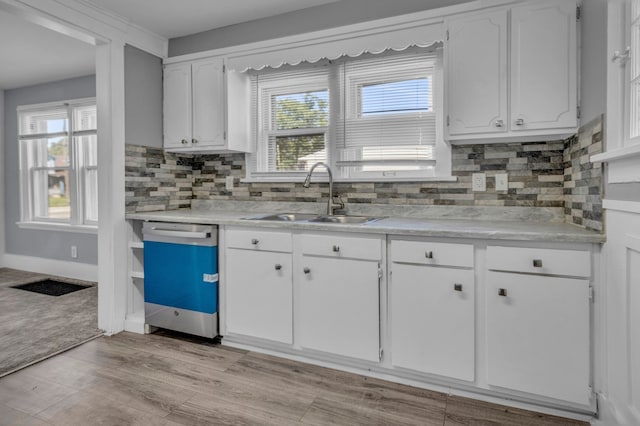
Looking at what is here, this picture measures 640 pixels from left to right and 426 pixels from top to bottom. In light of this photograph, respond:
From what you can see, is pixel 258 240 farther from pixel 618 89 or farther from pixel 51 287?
pixel 51 287

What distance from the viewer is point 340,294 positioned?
2.30 metres

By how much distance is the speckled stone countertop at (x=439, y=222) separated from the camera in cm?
188

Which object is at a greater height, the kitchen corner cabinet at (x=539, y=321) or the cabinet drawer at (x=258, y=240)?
the cabinet drawer at (x=258, y=240)

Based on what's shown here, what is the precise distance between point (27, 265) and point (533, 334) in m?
5.92

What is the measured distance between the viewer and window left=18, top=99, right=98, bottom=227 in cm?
467

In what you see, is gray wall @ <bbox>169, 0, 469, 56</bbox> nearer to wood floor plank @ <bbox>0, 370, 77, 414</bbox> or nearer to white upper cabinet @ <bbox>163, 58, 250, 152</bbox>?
white upper cabinet @ <bbox>163, 58, 250, 152</bbox>

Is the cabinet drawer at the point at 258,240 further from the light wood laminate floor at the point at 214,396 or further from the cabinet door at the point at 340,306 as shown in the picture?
the light wood laminate floor at the point at 214,396

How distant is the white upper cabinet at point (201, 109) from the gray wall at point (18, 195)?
1.96 m

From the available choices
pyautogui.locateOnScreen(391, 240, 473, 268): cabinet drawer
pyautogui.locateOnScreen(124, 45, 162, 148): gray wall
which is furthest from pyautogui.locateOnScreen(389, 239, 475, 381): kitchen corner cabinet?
pyautogui.locateOnScreen(124, 45, 162, 148): gray wall

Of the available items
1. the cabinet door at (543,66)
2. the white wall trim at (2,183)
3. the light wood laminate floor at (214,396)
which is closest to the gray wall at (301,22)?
the cabinet door at (543,66)

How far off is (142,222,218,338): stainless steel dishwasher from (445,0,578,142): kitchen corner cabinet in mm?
1825

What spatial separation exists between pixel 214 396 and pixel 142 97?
2.41 m

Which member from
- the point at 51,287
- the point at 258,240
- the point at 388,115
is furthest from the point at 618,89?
the point at 51,287

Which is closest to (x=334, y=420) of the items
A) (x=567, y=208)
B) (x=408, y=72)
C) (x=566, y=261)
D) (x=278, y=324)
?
(x=278, y=324)
